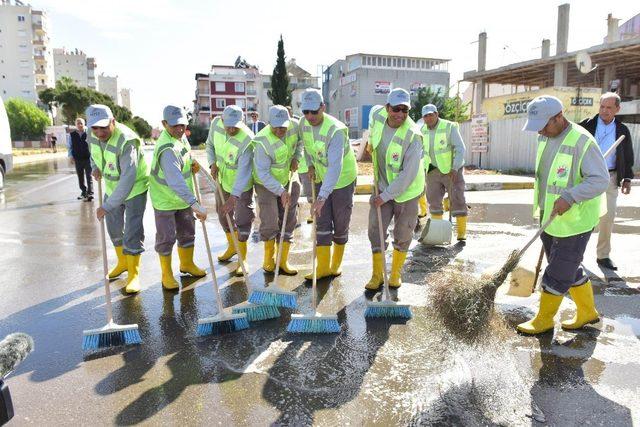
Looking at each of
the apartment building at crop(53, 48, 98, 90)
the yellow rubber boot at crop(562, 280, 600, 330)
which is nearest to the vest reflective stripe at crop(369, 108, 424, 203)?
the yellow rubber boot at crop(562, 280, 600, 330)

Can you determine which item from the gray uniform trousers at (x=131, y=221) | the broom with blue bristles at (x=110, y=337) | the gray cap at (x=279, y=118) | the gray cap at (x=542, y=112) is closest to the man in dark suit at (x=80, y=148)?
the gray uniform trousers at (x=131, y=221)

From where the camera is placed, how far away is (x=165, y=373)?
311cm

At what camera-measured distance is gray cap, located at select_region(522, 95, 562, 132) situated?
3.31 metres

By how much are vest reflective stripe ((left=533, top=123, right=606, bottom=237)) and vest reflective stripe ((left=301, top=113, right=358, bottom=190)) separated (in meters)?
1.92

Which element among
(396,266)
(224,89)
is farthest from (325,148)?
(224,89)

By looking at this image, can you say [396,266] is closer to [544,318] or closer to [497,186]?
[544,318]

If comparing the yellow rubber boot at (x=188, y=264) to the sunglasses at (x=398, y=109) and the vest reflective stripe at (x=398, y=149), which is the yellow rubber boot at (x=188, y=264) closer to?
the vest reflective stripe at (x=398, y=149)

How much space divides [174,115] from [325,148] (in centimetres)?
149

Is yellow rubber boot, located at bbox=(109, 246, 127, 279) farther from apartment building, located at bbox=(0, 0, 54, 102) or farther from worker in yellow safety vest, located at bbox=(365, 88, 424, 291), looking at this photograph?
apartment building, located at bbox=(0, 0, 54, 102)

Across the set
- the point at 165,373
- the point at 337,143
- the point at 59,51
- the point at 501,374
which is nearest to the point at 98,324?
the point at 165,373

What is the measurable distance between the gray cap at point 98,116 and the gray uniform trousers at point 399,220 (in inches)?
102

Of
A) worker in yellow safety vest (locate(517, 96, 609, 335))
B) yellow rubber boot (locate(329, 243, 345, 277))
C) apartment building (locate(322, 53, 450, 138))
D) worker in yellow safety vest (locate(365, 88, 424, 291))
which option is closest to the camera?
worker in yellow safety vest (locate(517, 96, 609, 335))

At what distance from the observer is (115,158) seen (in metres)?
4.53

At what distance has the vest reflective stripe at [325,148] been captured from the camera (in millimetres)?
4637
